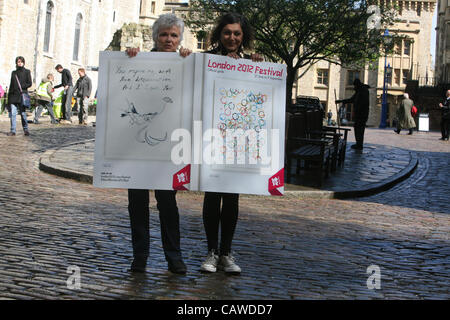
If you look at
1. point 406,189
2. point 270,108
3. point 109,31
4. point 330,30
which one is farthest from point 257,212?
point 109,31

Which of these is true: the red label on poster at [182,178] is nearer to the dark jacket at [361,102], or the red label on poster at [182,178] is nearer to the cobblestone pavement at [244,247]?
the cobblestone pavement at [244,247]

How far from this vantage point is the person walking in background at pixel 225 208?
4664 millimetres

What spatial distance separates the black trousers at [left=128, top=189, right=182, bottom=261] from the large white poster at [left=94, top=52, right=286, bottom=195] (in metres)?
0.18

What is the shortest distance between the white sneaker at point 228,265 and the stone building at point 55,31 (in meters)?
36.0

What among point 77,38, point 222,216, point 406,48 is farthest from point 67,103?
point 406,48

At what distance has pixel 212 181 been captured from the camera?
4.50m

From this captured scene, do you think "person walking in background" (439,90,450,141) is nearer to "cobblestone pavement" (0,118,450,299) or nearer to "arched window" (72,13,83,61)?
"cobblestone pavement" (0,118,450,299)

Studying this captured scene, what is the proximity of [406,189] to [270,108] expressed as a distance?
7.70m

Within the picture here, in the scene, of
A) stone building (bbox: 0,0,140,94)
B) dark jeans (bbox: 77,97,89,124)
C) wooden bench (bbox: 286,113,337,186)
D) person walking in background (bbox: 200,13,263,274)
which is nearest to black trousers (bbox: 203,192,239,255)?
person walking in background (bbox: 200,13,263,274)

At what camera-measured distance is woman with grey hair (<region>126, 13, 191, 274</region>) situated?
4551 millimetres

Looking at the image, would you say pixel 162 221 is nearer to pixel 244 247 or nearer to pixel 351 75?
pixel 244 247

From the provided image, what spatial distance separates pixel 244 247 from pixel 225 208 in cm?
114

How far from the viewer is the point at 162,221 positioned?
461 cm

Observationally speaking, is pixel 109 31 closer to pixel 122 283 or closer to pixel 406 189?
pixel 406 189
